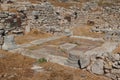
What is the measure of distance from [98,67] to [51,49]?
465 centimetres

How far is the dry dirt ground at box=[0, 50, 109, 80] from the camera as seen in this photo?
10.4 metres

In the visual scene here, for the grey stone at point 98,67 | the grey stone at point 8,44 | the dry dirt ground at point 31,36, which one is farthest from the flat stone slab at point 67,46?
the grey stone at point 98,67

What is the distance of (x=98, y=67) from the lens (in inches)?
431

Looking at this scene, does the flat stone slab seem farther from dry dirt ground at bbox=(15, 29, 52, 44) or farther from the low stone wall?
the low stone wall

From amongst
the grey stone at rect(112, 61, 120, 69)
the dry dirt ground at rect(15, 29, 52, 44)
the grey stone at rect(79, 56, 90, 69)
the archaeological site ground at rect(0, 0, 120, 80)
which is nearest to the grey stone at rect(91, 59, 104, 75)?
the archaeological site ground at rect(0, 0, 120, 80)

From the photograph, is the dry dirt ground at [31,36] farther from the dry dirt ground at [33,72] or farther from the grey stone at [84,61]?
the grey stone at [84,61]

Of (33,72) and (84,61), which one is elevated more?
(84,61)

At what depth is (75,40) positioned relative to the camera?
18328mm

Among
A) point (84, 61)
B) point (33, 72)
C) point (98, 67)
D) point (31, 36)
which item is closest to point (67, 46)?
point (31, 36)

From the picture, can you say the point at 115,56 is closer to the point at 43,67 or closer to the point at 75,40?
the point at 43,67

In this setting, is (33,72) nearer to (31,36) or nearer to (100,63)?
(100,63)

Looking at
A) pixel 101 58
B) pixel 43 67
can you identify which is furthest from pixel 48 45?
pixel 101 58

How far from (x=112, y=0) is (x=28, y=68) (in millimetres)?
63141

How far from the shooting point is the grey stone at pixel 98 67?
35.6 ft
